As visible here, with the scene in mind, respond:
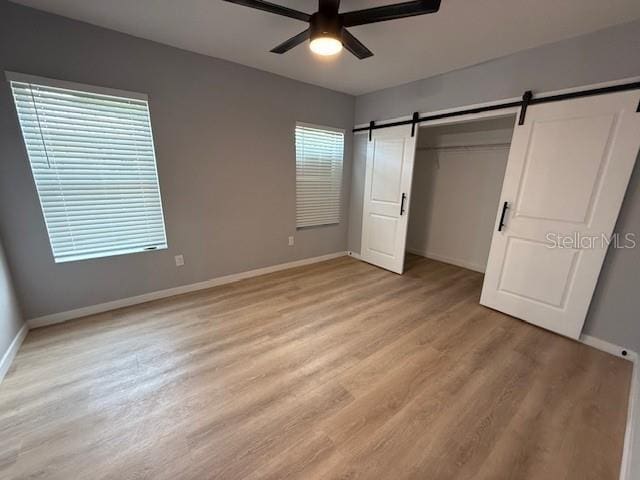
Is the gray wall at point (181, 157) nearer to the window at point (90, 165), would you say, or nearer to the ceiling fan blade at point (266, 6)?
the window at point (90, 165)

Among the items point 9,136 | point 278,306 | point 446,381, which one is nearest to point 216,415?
point 278,306

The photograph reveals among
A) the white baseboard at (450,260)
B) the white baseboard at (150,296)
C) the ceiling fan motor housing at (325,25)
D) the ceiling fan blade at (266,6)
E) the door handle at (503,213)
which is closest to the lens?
the ceiling fan blade at (266,6)

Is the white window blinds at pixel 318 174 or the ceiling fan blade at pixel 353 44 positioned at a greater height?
the ceiling fan blade at pixel 353 44

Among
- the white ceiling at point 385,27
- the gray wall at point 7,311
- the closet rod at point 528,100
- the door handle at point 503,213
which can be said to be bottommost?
the gray wall at point 7,311

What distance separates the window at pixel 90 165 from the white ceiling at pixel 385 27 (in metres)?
0.61

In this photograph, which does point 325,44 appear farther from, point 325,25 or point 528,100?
point 528,100

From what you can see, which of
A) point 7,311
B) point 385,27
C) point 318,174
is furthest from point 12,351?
point 385,27

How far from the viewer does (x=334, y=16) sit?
65.2 inches

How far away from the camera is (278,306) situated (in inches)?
112

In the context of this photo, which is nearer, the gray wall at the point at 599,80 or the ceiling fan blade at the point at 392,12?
the ceiling fan blade at the point at 392,12

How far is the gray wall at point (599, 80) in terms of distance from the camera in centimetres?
198

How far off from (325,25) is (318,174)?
→ 7.65 feet

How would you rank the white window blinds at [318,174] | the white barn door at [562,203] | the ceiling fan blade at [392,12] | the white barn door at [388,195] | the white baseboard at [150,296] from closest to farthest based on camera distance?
the ceiling fan blade at [392,12], the white barn door at [562,203], the white baseboard at [150,296], the white barn door at [388,195], the white window blinds at [318,174]

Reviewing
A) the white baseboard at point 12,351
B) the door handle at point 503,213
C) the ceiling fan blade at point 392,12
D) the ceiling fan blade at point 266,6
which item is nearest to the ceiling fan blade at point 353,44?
the ceiling fan blade at point 392,12
